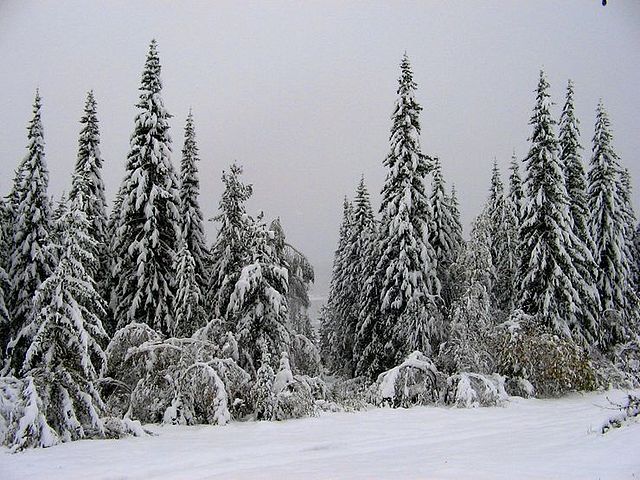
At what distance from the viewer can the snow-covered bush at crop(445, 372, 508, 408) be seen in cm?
1428

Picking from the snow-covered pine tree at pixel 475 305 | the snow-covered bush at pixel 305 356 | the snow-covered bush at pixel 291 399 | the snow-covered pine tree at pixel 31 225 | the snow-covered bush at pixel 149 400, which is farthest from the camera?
the snow-covered pine tree at pixel 31 225

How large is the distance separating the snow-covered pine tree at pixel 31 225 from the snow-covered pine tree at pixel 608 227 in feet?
102

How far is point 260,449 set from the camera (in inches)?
342

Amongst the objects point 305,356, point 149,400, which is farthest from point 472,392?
point 149,400

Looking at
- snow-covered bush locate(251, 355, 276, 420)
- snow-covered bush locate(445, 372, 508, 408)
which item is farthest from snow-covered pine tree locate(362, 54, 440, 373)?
snow-covered bush locate(251, 355, 276, 420)

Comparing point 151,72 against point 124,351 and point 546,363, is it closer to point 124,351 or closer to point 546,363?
point 124,351

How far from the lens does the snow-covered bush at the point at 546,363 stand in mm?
17516

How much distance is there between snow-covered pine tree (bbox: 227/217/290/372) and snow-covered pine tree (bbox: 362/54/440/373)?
9.53 metres

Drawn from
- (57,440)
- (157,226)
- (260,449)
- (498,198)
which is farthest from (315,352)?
(498,198)

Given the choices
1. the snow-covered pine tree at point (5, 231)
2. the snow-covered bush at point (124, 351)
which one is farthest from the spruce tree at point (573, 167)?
the snow-covered pine tree at point (5, 231)

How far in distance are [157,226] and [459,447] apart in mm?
18770

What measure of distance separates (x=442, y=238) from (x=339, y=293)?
38.9ft

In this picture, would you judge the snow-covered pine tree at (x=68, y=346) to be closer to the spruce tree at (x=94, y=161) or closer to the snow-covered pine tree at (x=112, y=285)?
the snow-covered pine tree at (x=112, y=285)

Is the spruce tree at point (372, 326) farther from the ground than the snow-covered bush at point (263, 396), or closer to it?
farther from the ground
